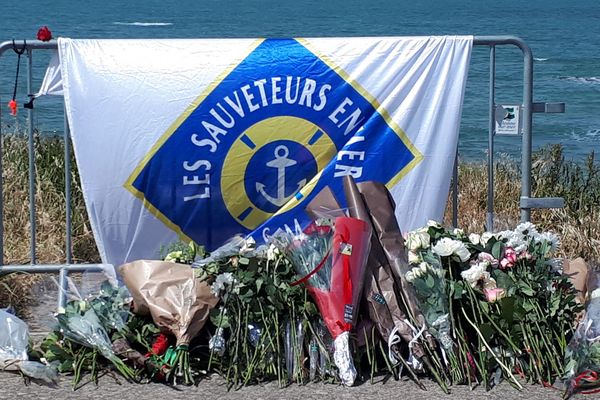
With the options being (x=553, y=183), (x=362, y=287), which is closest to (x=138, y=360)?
(x=362, y=287)

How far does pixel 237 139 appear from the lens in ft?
21.3

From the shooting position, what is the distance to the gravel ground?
5207 millimetres

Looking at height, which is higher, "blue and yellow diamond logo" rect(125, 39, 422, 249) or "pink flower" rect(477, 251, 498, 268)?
"blue and yellow diamond logo" rect(125, 39, 422, 249)

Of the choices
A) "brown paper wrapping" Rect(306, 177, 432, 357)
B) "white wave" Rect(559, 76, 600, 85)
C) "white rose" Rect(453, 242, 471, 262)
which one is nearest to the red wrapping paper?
"brown paper wrapping" Rect(306, 177, 432, 357)

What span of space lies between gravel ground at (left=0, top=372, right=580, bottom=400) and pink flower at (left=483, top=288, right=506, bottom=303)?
1.47 ft

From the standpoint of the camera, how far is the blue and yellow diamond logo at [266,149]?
646cm

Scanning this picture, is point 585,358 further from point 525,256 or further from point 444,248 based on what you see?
point 444,248

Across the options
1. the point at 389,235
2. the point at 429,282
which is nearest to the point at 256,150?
the point at 389,235

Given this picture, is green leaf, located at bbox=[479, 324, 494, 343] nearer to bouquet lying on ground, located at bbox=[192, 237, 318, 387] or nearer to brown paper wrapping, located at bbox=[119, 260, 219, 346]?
bouquet lying on ground, located at bbox=[192, 237, 318, 387]

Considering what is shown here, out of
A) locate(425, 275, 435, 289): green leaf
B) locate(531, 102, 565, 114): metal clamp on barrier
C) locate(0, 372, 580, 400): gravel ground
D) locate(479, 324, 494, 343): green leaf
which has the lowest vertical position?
locate(0, 372, 580, 400): gravel ground

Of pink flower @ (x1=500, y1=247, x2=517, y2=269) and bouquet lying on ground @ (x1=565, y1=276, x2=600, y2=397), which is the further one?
pink flower @ (x1=500, y1=247, x2=517, y2=269)

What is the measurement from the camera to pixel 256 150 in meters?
6.50

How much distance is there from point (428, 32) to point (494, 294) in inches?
2606

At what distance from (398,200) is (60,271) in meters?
2.08
